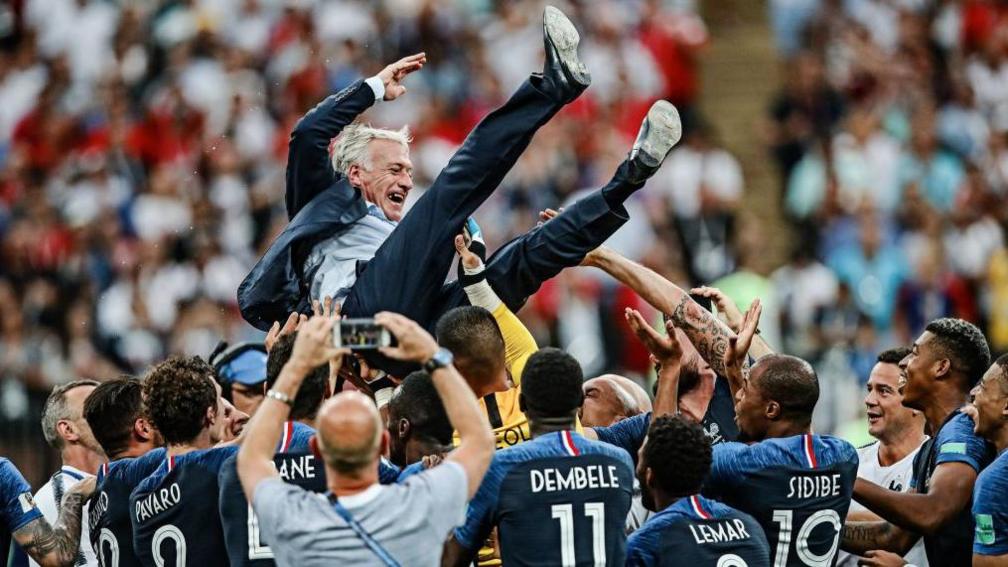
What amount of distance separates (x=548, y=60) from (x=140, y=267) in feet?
26.5

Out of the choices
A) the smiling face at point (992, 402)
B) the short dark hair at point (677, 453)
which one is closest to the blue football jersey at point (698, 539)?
the short dark hair at point (677, 453)

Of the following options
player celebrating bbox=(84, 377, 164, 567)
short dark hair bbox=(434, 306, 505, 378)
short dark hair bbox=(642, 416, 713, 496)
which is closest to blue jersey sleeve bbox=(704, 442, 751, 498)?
short dark hair bbox=(642, 416, 713, 496)

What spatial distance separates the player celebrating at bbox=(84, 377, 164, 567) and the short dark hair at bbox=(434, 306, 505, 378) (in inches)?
50.2

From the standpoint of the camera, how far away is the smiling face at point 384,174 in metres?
8.82

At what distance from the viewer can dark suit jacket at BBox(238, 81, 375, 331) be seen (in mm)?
8414

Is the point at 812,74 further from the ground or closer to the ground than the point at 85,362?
further from the ground

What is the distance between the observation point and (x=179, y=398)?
6906 millimetres

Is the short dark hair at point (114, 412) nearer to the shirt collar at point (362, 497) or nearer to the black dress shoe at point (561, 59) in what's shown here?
the shirt collar at point (362, 497)

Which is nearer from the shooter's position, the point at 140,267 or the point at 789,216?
the point at 140,267

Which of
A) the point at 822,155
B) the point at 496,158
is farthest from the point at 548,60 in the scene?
the point at 822,155

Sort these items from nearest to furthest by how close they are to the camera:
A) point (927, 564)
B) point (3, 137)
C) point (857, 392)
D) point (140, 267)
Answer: point (927, 564), point (857, 392), point (140, 267), point (3, 137)

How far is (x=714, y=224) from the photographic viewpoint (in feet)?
52.1

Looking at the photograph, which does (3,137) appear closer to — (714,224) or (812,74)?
(714,224)

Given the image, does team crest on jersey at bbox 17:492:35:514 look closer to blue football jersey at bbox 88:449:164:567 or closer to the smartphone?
blue football jersey at bbox 88:449:164:567
